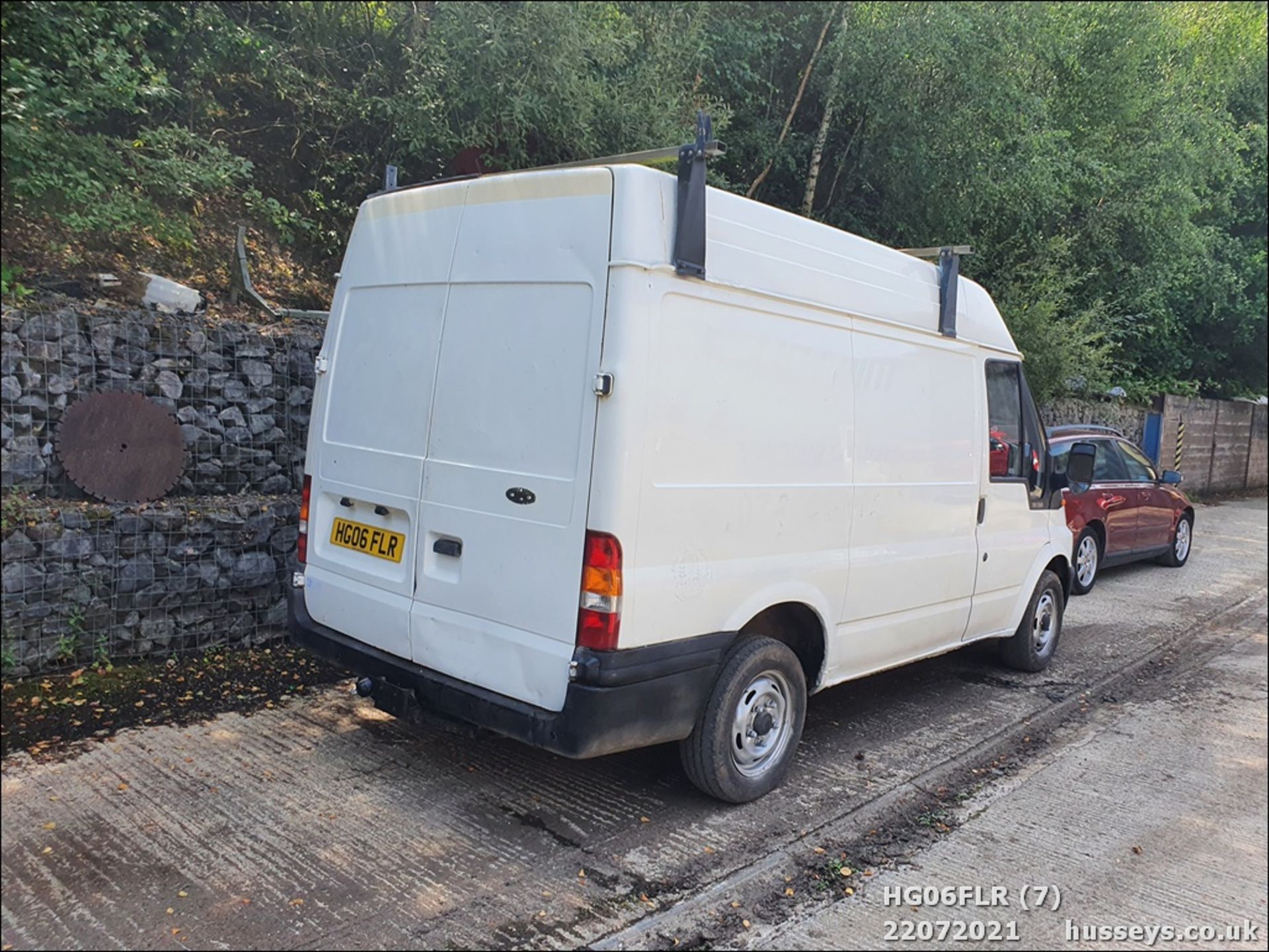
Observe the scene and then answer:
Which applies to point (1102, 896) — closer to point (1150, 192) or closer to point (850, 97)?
point (850, 97)

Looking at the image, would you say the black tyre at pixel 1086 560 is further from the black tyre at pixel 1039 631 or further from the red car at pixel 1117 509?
the black tyre at pixel 1039 631

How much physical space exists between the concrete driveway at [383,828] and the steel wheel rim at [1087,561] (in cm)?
443

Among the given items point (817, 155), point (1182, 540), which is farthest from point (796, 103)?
point (1182, 540)

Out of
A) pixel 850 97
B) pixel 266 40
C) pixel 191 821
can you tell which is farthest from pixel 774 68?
pixel 191 821

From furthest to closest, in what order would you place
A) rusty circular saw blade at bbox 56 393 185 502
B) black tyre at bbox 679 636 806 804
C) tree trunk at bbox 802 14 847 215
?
tree trunk at bbox 802 14 847 215, rusty circular saw blade at bbox 56 393 185 502, black tyre at bbox 679 636 806 804

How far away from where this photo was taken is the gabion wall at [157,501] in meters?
4.87

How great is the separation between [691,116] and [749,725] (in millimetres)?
7003

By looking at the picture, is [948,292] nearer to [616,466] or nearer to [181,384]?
[616,466]

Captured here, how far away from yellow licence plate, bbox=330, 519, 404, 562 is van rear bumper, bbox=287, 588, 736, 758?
431 mm

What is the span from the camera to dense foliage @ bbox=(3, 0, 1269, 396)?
6.22 meters

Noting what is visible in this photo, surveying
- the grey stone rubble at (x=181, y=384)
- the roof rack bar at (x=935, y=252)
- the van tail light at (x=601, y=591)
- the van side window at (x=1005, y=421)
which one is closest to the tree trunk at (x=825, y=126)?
the roof rack bar at (x=935, y=252)

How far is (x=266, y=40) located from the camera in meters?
7.85

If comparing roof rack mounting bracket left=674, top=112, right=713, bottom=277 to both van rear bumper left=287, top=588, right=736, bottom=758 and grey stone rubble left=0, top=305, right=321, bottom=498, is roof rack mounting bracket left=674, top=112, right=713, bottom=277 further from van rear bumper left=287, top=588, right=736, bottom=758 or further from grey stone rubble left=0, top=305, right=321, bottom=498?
grey stone rubble left=0, top=305, right=321, bottom=498

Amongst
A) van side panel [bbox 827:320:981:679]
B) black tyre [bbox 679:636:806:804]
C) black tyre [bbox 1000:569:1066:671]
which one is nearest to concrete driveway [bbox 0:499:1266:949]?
black tyre [bbox 679:636:806:804]
